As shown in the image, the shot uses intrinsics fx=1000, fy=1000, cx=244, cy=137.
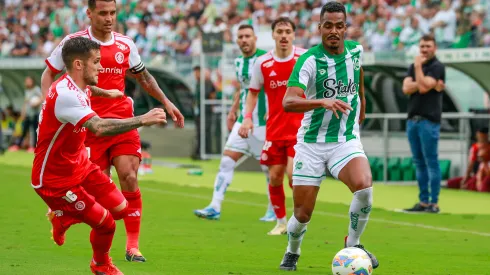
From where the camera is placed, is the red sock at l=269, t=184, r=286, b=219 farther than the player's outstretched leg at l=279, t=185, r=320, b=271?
Yes

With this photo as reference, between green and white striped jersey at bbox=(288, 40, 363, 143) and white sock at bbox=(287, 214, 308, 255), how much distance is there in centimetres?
71

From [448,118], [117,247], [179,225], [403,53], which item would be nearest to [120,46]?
[117,247]

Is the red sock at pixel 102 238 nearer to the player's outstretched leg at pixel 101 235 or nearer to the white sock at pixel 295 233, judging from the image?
the player's outstretched leg at pixel 101 235

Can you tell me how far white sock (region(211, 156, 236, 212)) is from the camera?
12.9 meters

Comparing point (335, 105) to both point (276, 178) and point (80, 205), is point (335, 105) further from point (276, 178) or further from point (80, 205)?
point (276, 178)

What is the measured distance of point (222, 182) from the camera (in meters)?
13.0

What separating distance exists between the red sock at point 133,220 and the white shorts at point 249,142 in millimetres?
3715

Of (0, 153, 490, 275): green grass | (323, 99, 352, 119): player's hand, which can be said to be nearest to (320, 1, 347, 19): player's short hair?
(323, 99, 352, 119): player's hand

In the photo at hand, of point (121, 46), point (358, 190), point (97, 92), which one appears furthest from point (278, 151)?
point (97, 92)

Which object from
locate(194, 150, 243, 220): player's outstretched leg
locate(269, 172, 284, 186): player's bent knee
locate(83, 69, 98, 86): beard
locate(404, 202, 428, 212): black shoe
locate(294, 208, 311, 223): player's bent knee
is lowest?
locate(404, 202, 428, 212): black shoe

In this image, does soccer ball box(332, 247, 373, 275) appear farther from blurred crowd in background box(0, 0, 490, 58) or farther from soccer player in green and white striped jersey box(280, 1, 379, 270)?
blurred crowd in background box(0, 0, 490, 58)

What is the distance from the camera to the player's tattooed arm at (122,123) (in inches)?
259

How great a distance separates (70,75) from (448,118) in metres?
12.4

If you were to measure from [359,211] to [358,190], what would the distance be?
24cm
